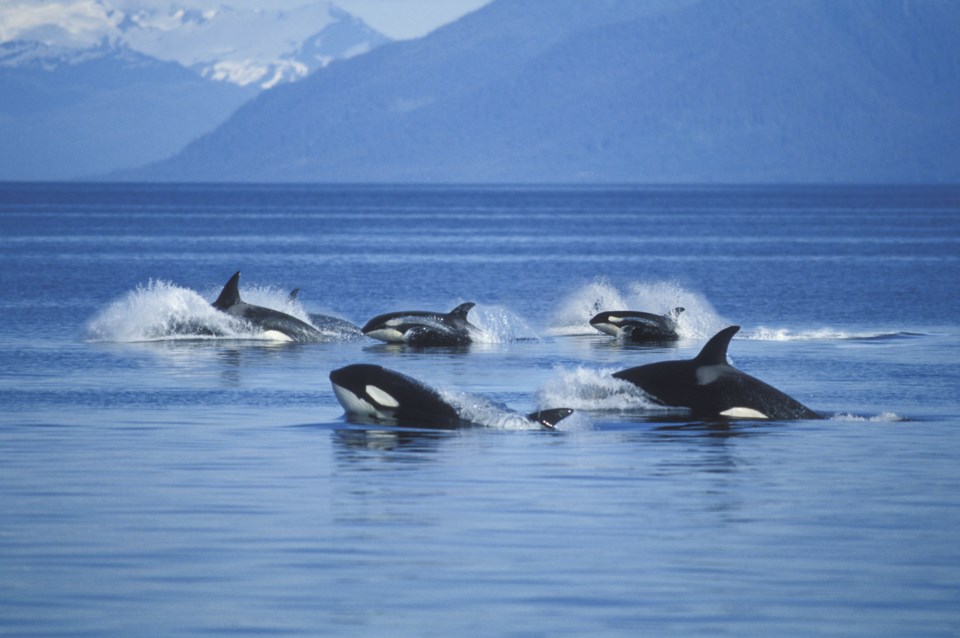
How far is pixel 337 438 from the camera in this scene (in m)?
18.2

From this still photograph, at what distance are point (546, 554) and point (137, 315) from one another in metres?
21.6

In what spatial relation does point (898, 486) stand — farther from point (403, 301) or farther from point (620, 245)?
point (620, 245)

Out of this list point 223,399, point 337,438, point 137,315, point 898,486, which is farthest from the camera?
point 137,315

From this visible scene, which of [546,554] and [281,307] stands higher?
[281,307]

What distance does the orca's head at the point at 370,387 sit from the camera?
61.3 feet

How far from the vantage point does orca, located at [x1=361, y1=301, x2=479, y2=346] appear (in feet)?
102

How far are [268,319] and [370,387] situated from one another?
13.4 meters

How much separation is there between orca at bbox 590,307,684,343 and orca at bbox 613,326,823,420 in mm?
13147

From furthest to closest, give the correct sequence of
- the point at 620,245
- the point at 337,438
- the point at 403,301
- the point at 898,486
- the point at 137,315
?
the point at 620,245 < the point at 403,301 < the point at 137,315 < the point at 337,438 < the point at 898,486

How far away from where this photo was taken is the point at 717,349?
63.0 ft

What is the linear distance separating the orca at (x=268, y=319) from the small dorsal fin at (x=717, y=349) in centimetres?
1342

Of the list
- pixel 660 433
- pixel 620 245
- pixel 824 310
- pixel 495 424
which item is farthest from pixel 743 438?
pixel 620 245

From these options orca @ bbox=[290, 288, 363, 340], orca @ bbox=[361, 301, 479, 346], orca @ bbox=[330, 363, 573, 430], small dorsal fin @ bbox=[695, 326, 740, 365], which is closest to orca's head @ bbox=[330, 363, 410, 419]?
orca @ bbox=[330, 363, 573, 430]

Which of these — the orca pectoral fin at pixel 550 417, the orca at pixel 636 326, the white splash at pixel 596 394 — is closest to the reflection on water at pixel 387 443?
the orca pectoral fin at pixel 550 417
